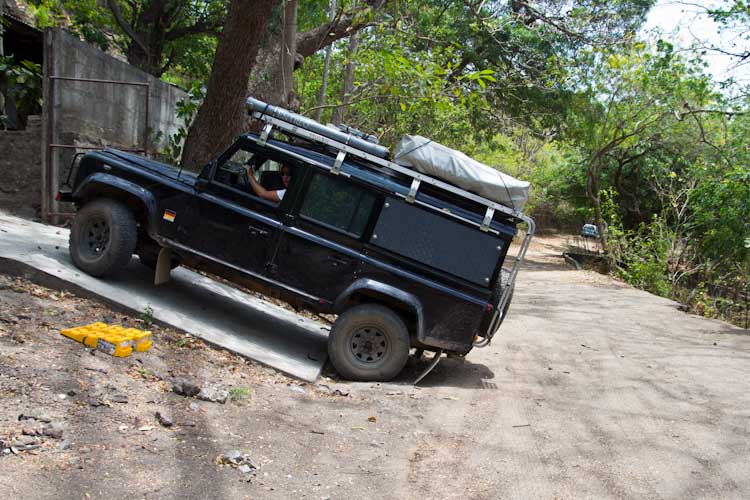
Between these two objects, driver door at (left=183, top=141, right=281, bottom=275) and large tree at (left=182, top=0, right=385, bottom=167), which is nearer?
driver door at (left=183, top=141, right=281, bottom=275)

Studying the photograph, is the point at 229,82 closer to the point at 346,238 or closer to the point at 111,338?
the point at 346,238

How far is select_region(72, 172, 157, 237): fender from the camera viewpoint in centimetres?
682

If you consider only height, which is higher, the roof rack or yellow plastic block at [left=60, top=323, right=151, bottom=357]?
the roof rack

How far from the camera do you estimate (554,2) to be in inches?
579

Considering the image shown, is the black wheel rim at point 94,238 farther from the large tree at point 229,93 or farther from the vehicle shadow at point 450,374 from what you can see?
the vehicle shadow at point 450,374

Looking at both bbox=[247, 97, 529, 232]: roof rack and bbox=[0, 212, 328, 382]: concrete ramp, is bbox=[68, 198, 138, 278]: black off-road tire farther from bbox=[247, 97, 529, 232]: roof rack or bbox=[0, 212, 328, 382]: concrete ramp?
bbox=[247, 97, 529, 232]: roof rack

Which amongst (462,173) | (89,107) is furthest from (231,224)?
(89,107)

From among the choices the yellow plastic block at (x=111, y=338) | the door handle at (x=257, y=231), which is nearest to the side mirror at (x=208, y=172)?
the door handle at (x=257, y=231)

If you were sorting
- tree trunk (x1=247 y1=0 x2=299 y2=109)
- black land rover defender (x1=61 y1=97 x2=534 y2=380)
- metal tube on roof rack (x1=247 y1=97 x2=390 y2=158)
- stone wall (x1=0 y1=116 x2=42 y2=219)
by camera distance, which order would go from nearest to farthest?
1. black land rover defender (x1=61 y1=97 x2=534 y2=380)
2. metal tube on roof rack (x1=247 y1=97 x2=390 y2=158)
3. stone wall (x1=0 y1=116 x2=42 y2=219)
4. tree trunk (x1=247 y1=0 x2=299 y2=109)

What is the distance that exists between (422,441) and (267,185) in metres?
3.21

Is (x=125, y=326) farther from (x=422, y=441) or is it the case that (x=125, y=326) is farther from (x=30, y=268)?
(x=422, y=441)

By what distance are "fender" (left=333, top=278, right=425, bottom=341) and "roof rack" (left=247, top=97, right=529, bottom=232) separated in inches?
35.4

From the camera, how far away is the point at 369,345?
6816 millimetres

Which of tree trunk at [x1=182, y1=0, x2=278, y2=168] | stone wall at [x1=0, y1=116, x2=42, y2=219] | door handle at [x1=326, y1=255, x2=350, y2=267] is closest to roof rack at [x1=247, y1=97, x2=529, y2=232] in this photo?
door handle at [x1=326, y1=255, x2=350, y2=267]
